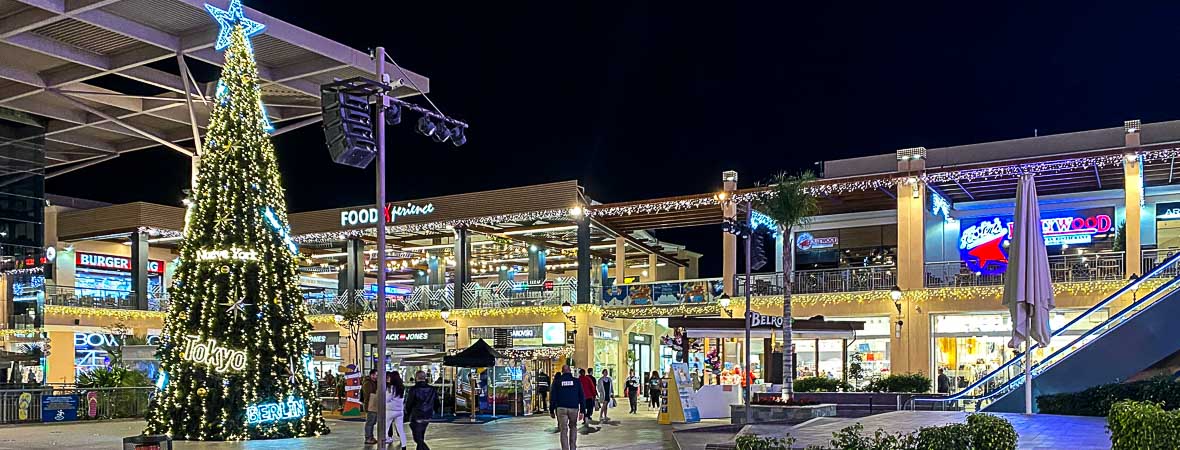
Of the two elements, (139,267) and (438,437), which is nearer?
(438,437)

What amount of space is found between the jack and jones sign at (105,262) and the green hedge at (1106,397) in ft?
131

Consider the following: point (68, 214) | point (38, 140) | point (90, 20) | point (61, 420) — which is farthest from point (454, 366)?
point (68, 214)

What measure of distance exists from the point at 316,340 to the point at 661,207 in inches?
636

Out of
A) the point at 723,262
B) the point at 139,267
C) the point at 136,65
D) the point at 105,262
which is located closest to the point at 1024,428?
the point at 136,65

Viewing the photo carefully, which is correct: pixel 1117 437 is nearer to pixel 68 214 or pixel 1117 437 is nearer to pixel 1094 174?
pixel 1094 174

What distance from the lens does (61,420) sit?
2714 centimetres

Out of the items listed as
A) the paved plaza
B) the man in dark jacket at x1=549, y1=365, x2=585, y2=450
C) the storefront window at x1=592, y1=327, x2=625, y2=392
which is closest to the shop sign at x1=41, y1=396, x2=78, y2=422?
the paved plaza

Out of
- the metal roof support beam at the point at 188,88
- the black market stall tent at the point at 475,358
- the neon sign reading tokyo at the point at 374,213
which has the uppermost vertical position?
the metal roof support beam at the point at 188,88

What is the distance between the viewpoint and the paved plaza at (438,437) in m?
19.2

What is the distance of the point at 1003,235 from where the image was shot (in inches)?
1357

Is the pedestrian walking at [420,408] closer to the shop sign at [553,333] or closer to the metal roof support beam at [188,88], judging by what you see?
the metal roof support beam at [188,88]

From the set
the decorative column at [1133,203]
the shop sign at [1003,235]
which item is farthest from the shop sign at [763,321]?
the decorative column at [1133,203]

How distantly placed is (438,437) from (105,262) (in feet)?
103

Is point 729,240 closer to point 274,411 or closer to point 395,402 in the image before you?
point 395,402
